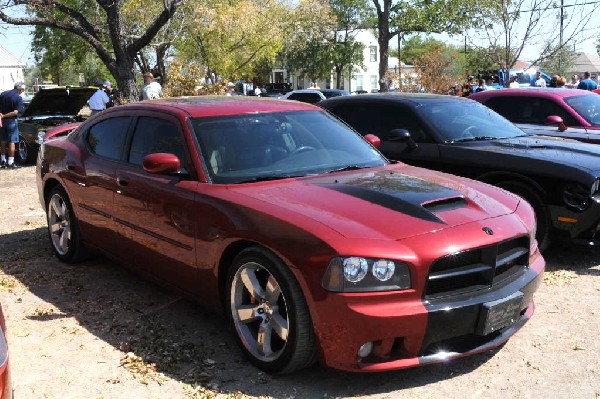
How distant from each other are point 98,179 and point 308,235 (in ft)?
8.28

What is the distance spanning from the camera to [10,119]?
12961mm

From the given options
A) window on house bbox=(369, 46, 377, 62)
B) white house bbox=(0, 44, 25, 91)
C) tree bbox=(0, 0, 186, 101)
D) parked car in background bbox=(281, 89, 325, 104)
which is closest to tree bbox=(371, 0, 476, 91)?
parked car in background bbox=(281, 89, 325, 104)

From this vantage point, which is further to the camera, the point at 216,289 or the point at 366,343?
the point at 216,289

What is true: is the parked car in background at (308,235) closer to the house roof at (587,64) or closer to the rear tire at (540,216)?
the rear tire at (540,216)

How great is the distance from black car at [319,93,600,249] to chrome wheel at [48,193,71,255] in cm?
329

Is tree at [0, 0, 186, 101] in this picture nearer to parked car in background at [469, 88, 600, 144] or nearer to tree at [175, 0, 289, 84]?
parked car in background at [469, 88, 600, 144]

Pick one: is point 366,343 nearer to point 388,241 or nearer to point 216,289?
point 388,241

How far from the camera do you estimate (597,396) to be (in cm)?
333

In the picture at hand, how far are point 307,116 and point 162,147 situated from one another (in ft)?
3.87

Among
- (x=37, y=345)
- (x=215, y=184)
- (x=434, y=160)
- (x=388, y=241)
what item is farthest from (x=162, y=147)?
(x=434, y=160)

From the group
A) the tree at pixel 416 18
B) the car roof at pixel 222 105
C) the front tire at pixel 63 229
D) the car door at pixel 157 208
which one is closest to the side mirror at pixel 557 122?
the car roof at pixel 222 105

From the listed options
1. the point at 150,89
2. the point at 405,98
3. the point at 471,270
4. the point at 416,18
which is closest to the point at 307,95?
the point at 416,18

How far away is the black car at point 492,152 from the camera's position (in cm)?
555

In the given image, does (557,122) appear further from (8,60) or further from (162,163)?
(8,60)
